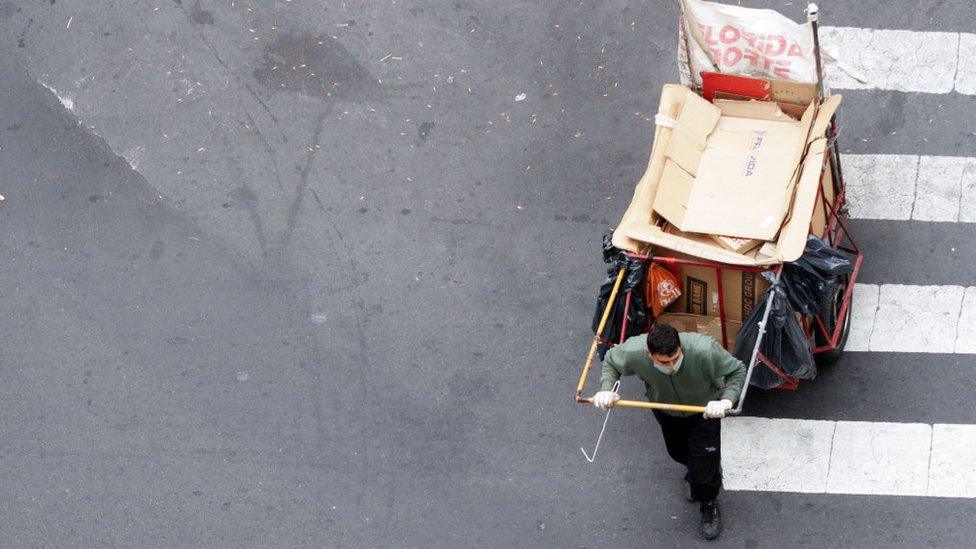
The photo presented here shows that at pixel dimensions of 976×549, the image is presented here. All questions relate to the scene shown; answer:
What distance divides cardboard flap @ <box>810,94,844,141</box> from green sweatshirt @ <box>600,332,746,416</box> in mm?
1748

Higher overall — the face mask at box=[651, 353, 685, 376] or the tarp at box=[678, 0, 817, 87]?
the tarp at box=[678, 0, 817, 87]

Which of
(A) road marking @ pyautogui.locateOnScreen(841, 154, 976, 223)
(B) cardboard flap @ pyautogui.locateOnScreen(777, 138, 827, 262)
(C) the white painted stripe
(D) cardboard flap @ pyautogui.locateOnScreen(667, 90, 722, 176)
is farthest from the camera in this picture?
(A) road marking @ pyautogui.locateOnScreen(841, 154, 976, 223)

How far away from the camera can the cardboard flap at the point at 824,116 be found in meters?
8.38

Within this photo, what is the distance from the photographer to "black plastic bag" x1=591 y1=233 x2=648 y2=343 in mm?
8117

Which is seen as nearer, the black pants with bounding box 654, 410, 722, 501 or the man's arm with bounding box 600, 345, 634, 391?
→ the man's arm with bounding box 600, 345, 634, 391

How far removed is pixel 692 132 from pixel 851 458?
245 cm

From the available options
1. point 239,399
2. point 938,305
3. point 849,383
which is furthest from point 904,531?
point 239,399

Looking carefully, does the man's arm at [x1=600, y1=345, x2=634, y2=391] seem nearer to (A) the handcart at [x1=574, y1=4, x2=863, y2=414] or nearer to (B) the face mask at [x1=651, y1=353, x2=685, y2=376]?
(A) the handcart at [x1=574, y1=4, x2=863, y2=414]

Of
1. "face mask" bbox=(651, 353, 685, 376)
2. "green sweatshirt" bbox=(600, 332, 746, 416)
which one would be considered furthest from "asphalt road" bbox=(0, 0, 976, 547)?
"face mask" bbox=(651, 353, 685, 376)

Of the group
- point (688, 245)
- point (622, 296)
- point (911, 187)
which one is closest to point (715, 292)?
point (688, 245)

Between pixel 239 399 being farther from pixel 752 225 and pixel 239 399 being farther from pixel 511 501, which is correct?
pixel 752 225

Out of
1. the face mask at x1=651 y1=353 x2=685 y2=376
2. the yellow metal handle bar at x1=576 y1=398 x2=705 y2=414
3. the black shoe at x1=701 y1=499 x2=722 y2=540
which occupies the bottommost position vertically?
the black shoe at x1=701 y1=499 x2=722 y2=540

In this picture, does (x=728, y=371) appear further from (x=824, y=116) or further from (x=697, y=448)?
(x=824, y=116)

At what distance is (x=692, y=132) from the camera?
870 centimetres
